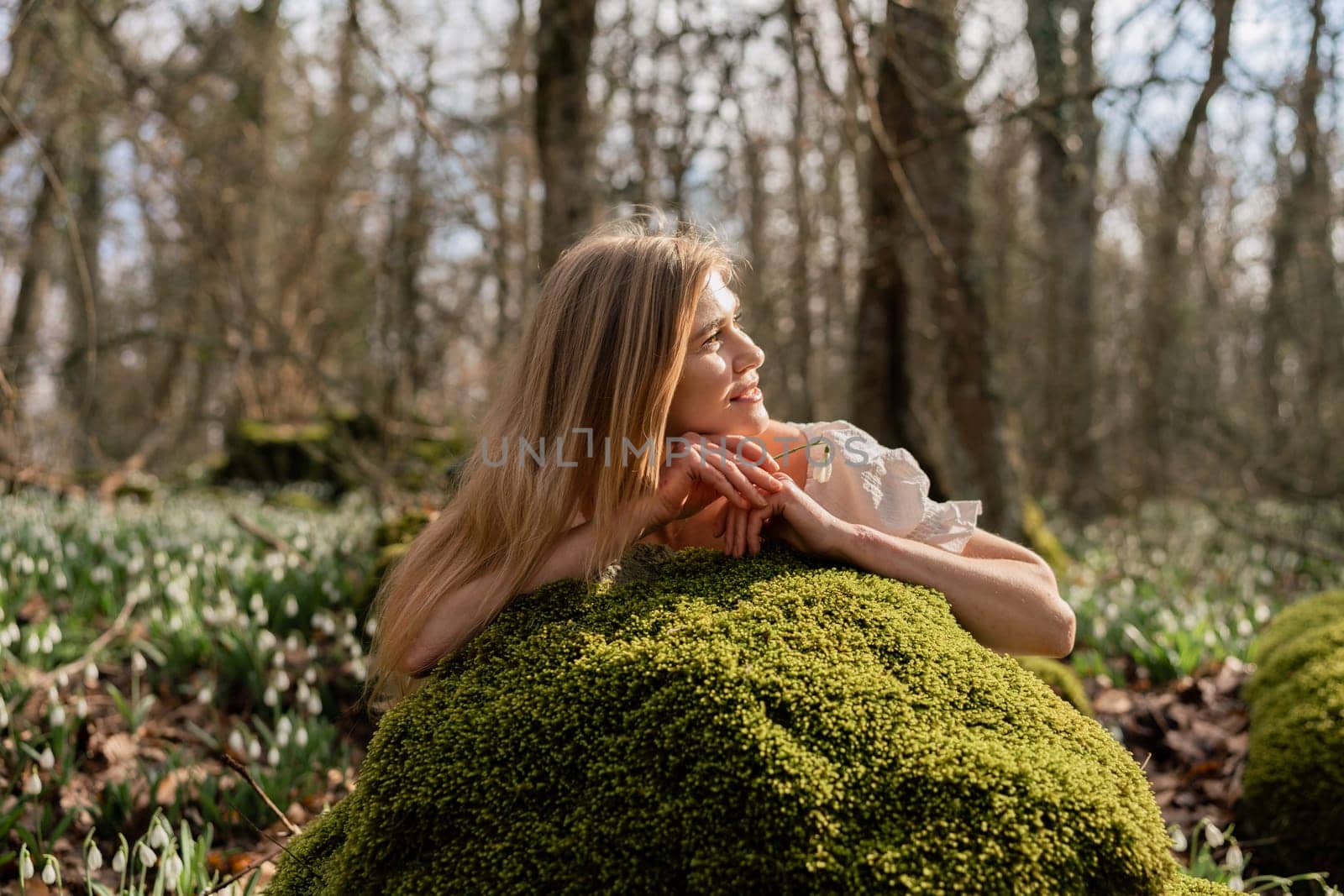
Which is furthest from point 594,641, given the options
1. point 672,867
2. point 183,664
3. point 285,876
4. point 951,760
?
point 183,664

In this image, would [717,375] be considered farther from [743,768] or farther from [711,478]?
[743,768]

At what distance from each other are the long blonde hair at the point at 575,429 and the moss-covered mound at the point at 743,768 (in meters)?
0.20

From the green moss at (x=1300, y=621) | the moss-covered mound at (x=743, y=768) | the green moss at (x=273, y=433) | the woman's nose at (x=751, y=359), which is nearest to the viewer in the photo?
the moss-covered mound at (x=743, y=768)

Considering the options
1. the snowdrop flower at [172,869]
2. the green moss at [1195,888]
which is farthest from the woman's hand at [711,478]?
the snowdrop flower at [172,869]

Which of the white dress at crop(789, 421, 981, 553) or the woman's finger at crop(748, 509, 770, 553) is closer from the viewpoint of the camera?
the woman's finger at crop(748, 509, 770, 553)

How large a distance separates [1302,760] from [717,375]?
2189 millimetres

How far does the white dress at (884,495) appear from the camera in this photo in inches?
81.6

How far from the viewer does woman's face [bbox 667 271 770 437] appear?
200cm

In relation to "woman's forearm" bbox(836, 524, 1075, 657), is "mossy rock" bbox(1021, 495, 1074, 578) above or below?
below

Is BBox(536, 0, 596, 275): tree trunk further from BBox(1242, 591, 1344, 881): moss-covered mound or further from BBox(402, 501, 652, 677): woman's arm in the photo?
BBox(1242, 591, 1344, 881): moss-covered mound

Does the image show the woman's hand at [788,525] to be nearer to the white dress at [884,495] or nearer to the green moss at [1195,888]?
the white dress at [884,495]

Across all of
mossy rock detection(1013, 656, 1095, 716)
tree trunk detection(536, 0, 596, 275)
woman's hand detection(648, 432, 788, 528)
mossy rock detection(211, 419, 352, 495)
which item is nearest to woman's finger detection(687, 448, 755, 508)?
woman's hand detection(648, 432, 788, 528)

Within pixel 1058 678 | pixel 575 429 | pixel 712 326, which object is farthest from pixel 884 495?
pixel 1058 678

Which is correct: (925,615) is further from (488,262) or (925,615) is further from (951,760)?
(488,262)
